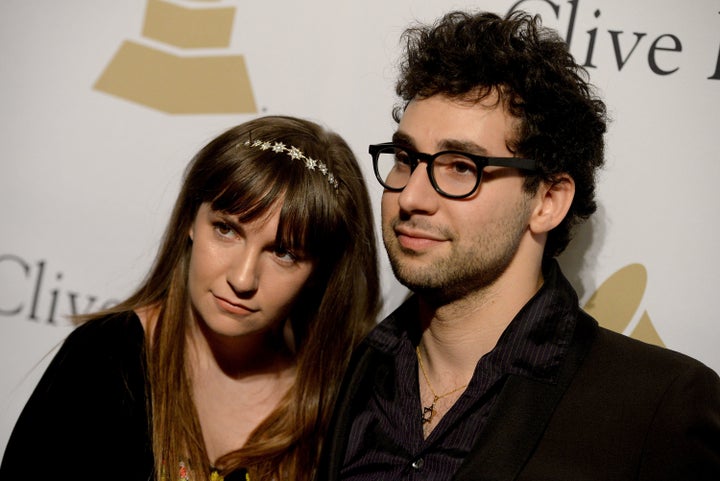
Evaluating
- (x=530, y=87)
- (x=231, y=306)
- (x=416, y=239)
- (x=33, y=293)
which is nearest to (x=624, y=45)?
(x=530, y=87)

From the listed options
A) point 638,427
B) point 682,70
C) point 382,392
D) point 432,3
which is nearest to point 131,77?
point 432,3

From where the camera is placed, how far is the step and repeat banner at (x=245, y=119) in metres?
2.10

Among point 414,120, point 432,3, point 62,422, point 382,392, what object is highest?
point 432,3

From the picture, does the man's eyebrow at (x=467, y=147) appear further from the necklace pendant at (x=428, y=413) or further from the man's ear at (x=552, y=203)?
the necklace pendant at (x=428, y=413)

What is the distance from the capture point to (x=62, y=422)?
6.30 feet

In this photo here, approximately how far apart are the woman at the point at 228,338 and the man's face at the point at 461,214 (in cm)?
31

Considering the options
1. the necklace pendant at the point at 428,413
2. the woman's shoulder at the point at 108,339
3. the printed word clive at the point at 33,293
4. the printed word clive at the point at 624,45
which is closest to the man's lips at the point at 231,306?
the woman's shoulder at the point at 108,339

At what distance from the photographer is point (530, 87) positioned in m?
1.79

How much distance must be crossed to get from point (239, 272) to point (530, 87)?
32.2 inches

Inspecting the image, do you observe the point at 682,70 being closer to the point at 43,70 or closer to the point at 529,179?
the point at 529,179

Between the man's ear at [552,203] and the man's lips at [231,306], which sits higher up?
the man's ear at [552,203]

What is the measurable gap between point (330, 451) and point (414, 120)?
2.67 ft

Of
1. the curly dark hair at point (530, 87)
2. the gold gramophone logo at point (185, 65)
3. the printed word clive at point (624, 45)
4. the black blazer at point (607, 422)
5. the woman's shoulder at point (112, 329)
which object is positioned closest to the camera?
the black blazer at point (607, 422)

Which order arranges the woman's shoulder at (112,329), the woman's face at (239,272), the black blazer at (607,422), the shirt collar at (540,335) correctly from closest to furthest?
the black blazer at (607,422), the shirt collar at (540,335), the woman's face at (239,272), the woman's shoulder at (112,329)
